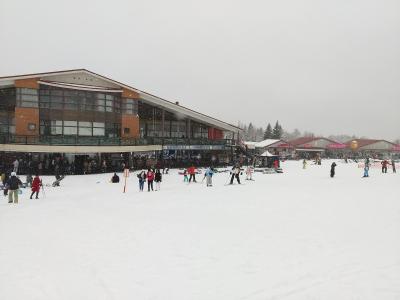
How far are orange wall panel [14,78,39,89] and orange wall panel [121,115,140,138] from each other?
8638mm

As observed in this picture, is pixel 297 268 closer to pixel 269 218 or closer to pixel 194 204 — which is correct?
pixel 269 218

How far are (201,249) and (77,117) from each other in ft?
93.9

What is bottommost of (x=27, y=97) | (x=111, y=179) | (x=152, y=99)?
(x=111, y=179)

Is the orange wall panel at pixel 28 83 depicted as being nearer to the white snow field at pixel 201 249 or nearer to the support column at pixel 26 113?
the support column at pixel 26 113

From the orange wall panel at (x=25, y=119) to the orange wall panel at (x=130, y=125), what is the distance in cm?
809

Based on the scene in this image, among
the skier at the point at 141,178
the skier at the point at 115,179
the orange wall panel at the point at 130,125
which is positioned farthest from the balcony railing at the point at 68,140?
the skier at the point at 141,178

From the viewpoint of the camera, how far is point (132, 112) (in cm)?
3819

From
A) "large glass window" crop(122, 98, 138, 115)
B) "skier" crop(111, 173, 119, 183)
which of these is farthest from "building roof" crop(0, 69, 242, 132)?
"skier" crop(111, 173, 119, 183)

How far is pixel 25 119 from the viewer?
32938 mm

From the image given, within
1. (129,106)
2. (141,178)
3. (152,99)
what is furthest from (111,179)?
(152,99)

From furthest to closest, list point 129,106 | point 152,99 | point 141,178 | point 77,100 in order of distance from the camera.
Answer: point 152,99 → point 129,106 → point 77,100 → point 141,178

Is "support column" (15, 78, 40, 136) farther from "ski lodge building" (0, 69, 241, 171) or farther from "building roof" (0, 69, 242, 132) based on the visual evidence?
"building roof" (0, 69, 242, 132)

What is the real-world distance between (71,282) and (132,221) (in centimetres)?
543

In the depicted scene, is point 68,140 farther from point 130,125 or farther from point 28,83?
point 130,125
